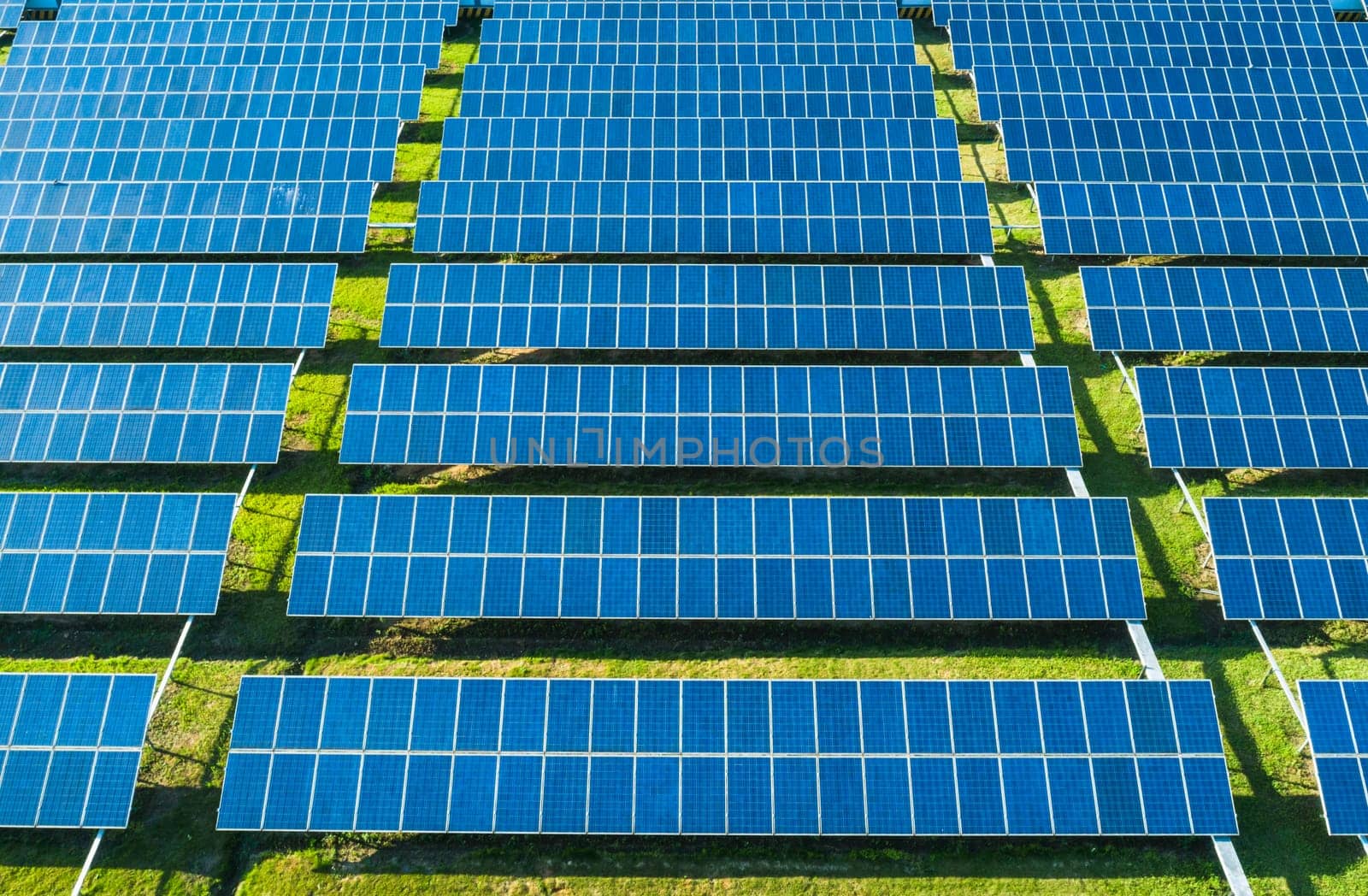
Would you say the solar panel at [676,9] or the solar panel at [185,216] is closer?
the solar panel at [185,216]

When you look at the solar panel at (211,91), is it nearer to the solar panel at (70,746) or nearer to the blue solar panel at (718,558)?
the blue solar panel at (718,558)

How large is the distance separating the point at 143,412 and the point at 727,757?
16.6 metres

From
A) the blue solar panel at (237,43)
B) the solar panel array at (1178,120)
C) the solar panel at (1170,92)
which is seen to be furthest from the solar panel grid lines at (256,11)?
the solar panel at (1170,92)

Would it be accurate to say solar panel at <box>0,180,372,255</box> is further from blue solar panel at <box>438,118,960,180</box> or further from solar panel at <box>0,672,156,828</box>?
solar panel at <box>0,672,156,828</box>

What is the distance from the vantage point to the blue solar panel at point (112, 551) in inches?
690

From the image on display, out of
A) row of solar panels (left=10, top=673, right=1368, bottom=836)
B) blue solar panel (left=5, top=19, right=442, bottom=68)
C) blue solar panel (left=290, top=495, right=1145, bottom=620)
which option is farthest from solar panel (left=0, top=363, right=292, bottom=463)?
blue solar panel (left=5, top=19, right=442, bottom=68)

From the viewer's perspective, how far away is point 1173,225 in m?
23.9

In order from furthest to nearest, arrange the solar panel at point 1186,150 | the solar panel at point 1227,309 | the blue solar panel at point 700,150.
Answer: the solar panel at point 1186,150 → the blue solar panel at point 700,150 → the solar panel at point 1227,309

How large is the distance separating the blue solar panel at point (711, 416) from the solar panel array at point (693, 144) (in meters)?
5.41

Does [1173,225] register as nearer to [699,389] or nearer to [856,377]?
[856,377]

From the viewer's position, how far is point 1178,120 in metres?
27.1

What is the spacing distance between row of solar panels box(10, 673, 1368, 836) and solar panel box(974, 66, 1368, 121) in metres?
21.6

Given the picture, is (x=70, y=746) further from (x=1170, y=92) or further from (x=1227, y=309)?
(x=1170, y=92)

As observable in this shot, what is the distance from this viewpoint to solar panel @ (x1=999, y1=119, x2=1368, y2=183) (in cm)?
2573
